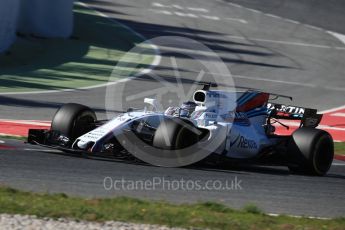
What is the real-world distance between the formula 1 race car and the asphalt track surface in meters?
0.23

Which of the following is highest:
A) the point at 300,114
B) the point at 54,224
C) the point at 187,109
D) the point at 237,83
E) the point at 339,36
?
the point at 339,36

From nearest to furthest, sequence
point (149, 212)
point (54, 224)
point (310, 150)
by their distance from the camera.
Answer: point (54, 224), point (149, 212), point (310, 150)

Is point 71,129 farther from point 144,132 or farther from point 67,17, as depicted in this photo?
point 67,17

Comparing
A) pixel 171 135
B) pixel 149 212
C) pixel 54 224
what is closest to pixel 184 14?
pixel 171 135

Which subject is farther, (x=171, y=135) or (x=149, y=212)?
(x=171, y=135)

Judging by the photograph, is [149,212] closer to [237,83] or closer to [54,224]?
[54,224]

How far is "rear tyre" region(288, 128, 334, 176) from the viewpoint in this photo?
12727 millimetres

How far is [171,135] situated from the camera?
461 inches

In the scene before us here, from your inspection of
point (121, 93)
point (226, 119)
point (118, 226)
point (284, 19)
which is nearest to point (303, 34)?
point (284, 19)

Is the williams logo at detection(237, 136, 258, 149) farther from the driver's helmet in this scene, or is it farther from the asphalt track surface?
the driver's helmet

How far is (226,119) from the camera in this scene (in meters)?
12.7

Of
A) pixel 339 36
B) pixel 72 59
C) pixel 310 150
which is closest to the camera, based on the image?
pixel 310 150

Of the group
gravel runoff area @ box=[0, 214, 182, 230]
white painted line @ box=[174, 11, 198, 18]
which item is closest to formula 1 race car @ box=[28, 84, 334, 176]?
gravel runoff area @ box=[0, 214, 182, 230]

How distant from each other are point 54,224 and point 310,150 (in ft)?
20.0
